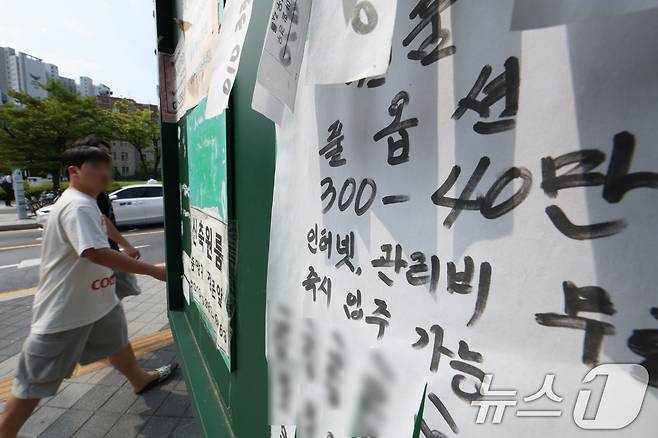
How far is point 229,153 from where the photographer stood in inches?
46.5

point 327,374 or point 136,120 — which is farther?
point 136,120

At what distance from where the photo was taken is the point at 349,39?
468mm

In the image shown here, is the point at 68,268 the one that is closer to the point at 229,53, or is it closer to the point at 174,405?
the point at 174,405

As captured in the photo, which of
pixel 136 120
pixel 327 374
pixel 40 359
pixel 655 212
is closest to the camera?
pixel 655 212

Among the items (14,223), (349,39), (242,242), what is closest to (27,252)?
(14,223)

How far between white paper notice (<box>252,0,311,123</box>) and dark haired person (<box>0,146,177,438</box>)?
5.87ft

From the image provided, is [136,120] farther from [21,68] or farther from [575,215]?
[21,68]

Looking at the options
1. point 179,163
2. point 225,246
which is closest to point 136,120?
point 179,163

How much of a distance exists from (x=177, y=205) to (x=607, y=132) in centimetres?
255

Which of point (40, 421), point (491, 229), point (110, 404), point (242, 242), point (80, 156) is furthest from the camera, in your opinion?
point (110, 404)

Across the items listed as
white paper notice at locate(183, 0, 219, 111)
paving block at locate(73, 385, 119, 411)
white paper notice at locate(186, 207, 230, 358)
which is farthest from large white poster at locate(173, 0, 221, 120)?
paving block at locate(73, 385, 119, 411)

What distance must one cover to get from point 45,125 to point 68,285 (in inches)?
737

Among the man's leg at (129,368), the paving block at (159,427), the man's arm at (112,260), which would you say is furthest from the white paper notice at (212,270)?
the man's leg at (129,368)

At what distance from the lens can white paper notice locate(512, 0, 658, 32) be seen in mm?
284
